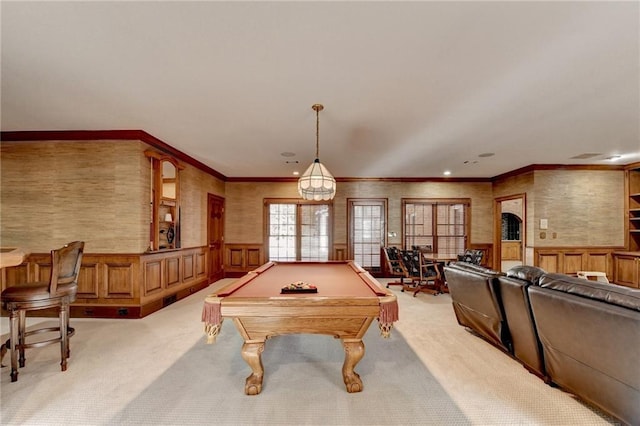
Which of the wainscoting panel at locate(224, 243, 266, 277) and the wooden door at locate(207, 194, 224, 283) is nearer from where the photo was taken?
the wooden door at locate(207, 194, 224, 283)

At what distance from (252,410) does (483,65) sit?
3202mm

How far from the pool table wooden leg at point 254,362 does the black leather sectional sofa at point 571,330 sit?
2237 mm

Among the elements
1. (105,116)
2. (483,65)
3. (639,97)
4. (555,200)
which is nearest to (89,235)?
(105,116)

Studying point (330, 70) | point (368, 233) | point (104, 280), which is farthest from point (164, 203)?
point (368, 233)

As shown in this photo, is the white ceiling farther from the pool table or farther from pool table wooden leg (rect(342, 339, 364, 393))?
pool table wooden leg (rect(342, 339, 364, 393))

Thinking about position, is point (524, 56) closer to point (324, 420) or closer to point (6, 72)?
point (324, 420)

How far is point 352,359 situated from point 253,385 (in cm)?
81

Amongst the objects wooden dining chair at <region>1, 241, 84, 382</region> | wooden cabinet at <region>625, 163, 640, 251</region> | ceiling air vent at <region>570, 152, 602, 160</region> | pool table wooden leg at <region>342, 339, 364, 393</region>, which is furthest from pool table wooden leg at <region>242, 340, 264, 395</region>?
wooden cabinet at <region>625, 163, 640, 251</region>

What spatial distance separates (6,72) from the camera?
262 cm

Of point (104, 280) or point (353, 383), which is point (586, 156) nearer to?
point (353, 383)

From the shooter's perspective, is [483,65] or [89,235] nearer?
[483,65]

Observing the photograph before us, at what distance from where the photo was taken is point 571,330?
7.09ft

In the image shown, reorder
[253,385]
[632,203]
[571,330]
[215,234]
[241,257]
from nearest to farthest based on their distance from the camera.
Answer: [571,330] < [253,385] < [632,203] < [215,234] < [241,257]

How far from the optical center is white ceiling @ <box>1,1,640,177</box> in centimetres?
191
